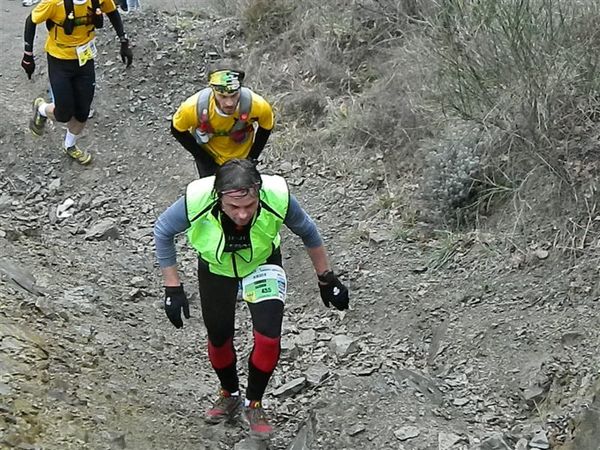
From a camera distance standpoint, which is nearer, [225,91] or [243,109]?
[225,91]

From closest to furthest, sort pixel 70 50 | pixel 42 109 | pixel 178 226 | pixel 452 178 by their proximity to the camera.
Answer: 1. pixel 178 226
2. pixel 452 178
3. pixel 70 50
4. pixel 42 109

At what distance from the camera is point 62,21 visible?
743 centimetres

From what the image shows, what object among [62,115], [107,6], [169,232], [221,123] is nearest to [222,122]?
[221,123]

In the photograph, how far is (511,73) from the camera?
5980 millimetres

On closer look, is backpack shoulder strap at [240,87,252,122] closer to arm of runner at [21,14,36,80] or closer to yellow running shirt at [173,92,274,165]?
yellow running shirt at [173,92,274,165]

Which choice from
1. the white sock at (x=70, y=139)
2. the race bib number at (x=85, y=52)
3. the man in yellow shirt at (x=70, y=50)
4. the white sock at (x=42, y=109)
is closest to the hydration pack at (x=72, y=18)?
the man in yellow shirt at (x=70, y=50)

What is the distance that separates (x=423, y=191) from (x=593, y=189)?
1358mm

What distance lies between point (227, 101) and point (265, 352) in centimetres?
161

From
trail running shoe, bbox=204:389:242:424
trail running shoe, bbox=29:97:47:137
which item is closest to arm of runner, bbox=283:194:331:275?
trail running shoe, bbox=204:389:242:424

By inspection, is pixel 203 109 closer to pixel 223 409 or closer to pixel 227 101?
pixel 227 101

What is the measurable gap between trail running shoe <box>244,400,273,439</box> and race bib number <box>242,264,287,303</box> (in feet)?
2.08

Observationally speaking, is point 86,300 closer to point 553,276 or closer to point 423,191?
point 423,191

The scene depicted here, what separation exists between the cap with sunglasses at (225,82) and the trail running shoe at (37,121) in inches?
146

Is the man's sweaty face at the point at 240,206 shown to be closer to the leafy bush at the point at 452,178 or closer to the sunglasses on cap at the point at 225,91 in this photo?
the sunglasses on cap at the point at 225,91
